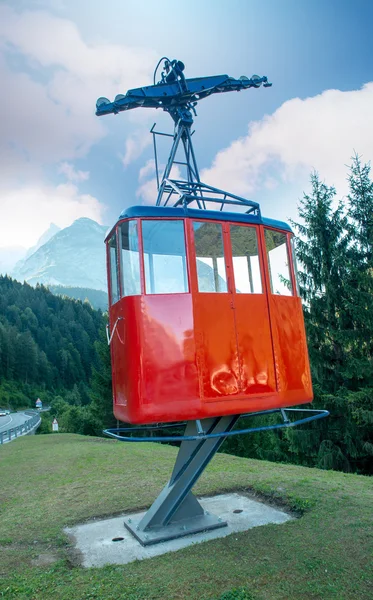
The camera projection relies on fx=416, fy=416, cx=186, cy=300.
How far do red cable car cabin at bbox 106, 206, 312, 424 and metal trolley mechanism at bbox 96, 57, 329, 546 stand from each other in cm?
1

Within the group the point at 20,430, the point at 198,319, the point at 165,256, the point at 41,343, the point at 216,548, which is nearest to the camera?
the point at 198,319

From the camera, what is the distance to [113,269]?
5.73m

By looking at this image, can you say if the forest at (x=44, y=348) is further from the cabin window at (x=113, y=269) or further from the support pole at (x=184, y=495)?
the cabin window at (x=113, y=269)

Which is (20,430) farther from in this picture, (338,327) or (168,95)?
(168,95)

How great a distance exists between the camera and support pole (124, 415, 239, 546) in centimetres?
579

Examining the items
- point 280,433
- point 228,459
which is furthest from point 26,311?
point 228,459

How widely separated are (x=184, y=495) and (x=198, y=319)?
9.09 ft

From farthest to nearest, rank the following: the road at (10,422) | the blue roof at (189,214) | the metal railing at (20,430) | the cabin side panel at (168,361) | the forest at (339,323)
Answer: the road at (10,422), the metal railing at (20,430), the forest at (339,323), the blue roof at (189,214), the cabin side panel at (168,361)

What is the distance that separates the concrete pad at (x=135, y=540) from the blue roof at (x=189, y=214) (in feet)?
13.9

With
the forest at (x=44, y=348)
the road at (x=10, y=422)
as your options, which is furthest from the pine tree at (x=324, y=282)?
the forest at (x=44, y=348)

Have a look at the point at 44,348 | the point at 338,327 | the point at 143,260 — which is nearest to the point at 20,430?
the point at 338,327

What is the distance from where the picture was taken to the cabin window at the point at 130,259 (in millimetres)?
5059

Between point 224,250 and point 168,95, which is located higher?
point 168,95

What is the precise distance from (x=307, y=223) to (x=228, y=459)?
1084cm
